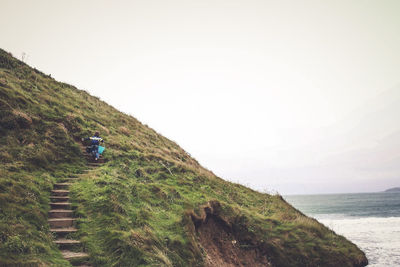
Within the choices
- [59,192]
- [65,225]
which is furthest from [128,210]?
[59,192]

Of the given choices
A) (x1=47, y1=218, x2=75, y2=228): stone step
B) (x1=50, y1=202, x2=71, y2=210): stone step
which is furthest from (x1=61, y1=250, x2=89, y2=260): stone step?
(x1=50, y1=202, x2=71, y2=210): stone step

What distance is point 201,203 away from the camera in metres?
13.3

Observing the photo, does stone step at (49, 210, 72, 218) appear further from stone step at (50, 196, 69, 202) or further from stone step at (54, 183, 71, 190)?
stone step at (54, 183, 71, 190)

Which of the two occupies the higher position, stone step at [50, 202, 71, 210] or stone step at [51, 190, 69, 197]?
stone step at [51, 190, 69, 197]

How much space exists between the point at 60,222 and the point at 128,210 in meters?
2.47

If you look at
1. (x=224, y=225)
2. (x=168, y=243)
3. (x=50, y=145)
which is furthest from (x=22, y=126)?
(x=224, y=225)

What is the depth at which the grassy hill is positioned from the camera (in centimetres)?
768

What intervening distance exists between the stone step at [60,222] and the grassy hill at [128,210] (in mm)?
304

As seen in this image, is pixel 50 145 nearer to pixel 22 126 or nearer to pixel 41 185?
pixel 22 126

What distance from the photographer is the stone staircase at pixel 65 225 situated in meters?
7.06

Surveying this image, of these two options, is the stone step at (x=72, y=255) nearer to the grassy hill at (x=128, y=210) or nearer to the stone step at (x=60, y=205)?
the grassy hill at (x=128, y=210)

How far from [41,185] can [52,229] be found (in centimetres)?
266

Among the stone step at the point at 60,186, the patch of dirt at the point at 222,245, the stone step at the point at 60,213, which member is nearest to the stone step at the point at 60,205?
the stone step at the point at 60,213

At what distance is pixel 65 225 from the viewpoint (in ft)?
27.8
